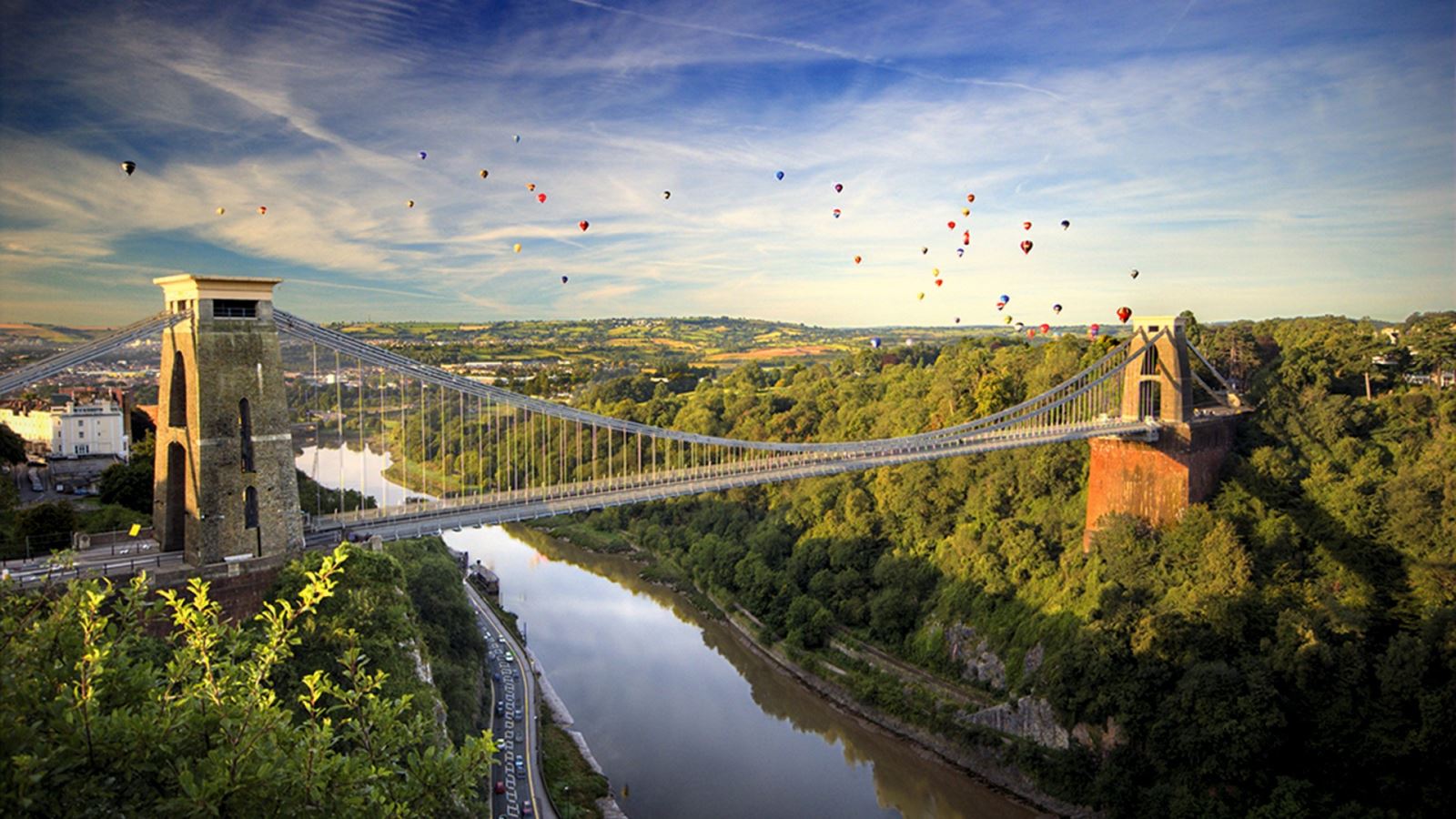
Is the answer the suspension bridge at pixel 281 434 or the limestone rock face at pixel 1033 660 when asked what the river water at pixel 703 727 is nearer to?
the limestone rock face at pixel 1033 660

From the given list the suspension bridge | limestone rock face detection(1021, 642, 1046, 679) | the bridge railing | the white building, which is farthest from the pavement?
the white building

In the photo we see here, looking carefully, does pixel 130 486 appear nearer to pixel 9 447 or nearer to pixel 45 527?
pixel 45 527

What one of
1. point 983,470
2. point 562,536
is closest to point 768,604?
point 983,470

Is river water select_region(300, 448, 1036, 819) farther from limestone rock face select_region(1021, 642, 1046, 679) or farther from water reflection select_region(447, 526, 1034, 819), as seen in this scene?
limestone rock face select_region(1021, 642, 1046, 679)

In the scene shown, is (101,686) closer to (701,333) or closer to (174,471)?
(174,471)

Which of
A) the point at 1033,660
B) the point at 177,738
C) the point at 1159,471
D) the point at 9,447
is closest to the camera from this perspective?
the point at 177,738

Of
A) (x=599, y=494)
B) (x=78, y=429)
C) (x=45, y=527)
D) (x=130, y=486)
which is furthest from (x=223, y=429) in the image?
(x=78, y=429)
